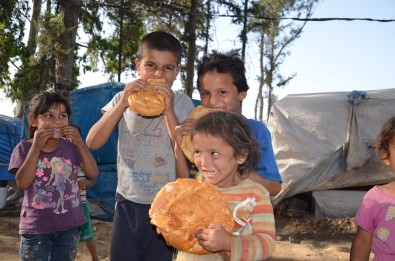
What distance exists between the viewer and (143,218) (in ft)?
7.95

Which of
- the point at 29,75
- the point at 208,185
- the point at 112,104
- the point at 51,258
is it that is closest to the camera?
the point at 208,185

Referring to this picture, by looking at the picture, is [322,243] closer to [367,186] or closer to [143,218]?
[367,186]

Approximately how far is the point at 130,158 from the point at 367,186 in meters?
6.98

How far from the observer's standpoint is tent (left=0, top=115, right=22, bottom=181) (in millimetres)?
9000

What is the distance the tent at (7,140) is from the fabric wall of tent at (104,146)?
2.12 meters

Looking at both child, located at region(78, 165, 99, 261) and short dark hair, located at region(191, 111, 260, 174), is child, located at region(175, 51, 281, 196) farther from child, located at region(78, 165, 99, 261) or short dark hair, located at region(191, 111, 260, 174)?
child, located at region(78, 165, 99, 261)

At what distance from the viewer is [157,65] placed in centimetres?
250

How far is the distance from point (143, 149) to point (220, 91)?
0.60 metres

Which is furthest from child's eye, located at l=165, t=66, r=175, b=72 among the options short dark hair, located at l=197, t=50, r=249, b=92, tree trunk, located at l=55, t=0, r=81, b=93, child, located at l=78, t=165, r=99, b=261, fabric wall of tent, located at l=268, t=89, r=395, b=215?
tree trunk, located at l=55, t=0, r=81, b=93

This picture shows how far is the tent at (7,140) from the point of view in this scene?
9000mm

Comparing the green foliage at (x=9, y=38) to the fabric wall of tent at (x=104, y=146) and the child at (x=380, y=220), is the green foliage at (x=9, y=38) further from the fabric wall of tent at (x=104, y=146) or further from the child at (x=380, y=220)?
the child at (x=380, y=220)

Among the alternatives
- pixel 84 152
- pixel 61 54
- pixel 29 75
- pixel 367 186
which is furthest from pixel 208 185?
pixel 29 75

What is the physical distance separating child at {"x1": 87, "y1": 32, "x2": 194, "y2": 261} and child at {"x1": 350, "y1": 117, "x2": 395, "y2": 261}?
1093 mm

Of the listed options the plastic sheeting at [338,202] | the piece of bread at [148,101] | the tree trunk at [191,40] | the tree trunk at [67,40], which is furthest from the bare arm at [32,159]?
the tree trunk at [191,40]
